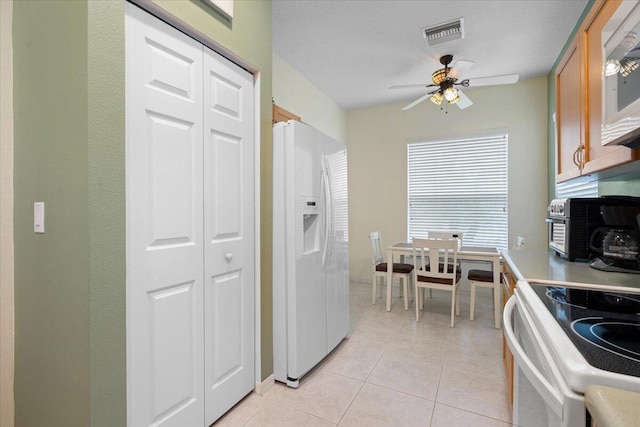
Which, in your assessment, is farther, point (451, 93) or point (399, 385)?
point (451, 93)

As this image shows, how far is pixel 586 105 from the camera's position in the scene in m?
1.39

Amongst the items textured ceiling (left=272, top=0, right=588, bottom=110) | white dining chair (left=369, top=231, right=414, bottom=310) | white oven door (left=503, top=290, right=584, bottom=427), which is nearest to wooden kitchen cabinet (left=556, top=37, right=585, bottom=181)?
white oven door (left=503, top=290, right=584, bottom=427)

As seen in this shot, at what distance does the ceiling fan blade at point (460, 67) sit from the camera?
2.81m

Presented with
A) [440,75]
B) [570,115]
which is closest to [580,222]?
[570,115]

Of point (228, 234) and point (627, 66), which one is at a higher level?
point (627, 66)

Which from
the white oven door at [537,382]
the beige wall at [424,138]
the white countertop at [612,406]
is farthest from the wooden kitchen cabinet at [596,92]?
the beige wall at [424,138]

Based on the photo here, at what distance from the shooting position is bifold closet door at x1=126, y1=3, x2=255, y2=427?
129cm

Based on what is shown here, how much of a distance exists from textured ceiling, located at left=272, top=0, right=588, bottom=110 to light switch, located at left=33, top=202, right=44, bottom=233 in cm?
219

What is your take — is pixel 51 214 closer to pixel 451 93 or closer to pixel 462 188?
pixel 451 93

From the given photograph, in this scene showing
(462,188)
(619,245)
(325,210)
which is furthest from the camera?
(462,188)

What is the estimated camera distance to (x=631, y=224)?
5.20 ft

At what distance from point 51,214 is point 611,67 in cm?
229

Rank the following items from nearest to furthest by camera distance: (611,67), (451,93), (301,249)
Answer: (611,67) < (301,249) < (451,93)

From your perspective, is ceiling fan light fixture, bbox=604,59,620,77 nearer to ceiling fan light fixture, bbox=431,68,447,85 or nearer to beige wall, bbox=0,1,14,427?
ceiling fan light fixture, bbox=431,68,447,85
